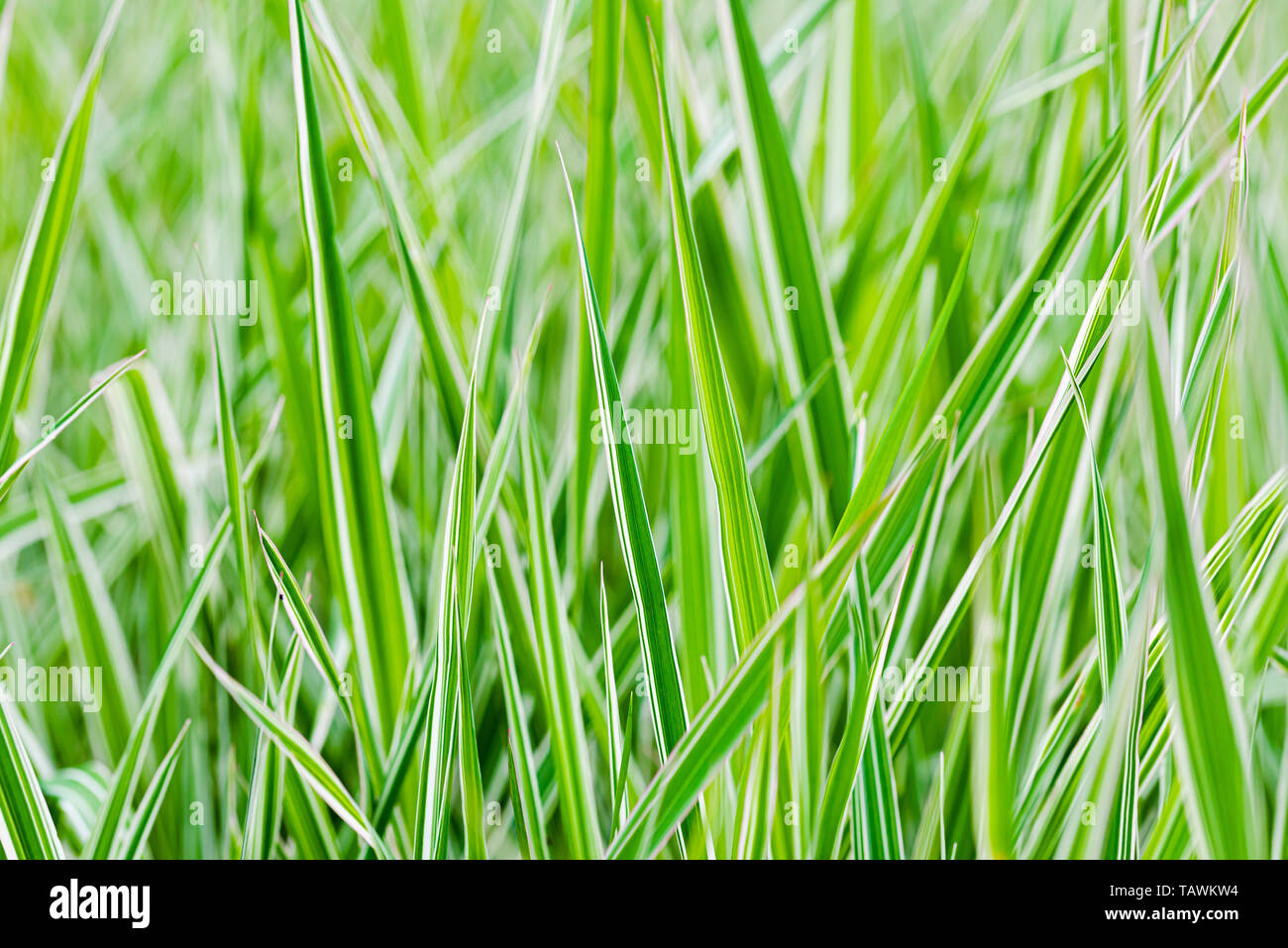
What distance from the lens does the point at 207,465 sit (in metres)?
0.30

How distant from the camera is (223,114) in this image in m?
0.32

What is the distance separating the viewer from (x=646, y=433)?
0.96ft

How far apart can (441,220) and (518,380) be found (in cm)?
8

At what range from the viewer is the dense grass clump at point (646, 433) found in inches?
10.5

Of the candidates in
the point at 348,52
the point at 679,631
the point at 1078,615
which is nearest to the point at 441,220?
the point at 348,52

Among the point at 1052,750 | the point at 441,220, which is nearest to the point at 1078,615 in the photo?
the point at 1052,750

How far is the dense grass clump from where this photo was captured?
27cm

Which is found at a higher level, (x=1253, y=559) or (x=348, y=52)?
(x=348, y=52)
